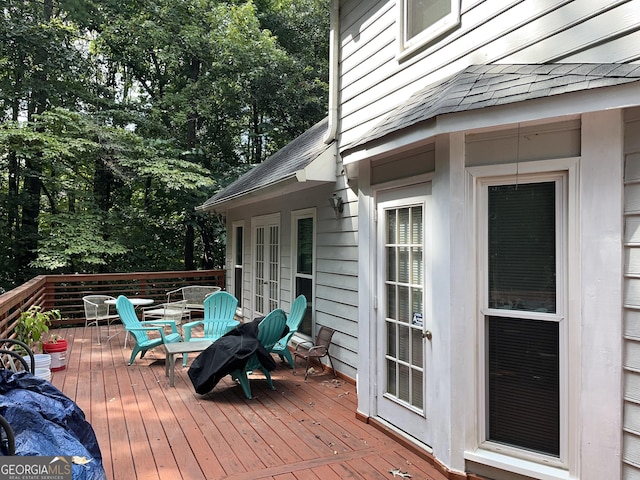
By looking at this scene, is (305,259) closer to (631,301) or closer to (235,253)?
(235,253)

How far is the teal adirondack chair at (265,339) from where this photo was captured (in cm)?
428

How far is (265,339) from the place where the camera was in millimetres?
4562

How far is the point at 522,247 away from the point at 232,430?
8.49ft

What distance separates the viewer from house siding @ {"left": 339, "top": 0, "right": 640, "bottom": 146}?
2326 mm

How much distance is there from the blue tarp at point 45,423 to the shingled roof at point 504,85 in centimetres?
250

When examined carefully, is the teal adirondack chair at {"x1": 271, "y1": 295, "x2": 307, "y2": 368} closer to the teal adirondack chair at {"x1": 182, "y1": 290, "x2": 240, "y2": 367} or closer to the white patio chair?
the teal adirondack chair at {"x1": 182, "y1": 290, "x2": 240, "y2": 367}

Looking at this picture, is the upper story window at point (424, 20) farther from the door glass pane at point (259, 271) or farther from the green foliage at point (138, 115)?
the green foliage at point (138, 115)

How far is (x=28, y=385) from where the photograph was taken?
231cm

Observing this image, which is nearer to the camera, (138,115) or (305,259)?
(305,259)

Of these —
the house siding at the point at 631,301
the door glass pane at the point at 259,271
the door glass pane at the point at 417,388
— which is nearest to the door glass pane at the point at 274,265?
the door glass pane at the point at 259,271

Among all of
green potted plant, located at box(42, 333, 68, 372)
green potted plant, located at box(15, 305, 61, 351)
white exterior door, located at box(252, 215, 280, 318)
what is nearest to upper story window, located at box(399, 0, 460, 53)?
white exterior door, located at box(252, 215, 280, 318)

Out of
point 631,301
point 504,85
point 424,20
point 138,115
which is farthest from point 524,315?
point 138,115

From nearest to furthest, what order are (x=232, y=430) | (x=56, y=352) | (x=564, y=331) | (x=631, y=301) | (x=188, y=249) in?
(x=631, y=301)
(x=564, y=331)
(x=232, y=430)
(x=56, y=352)
(x=188, y=249)

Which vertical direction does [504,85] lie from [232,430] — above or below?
above
